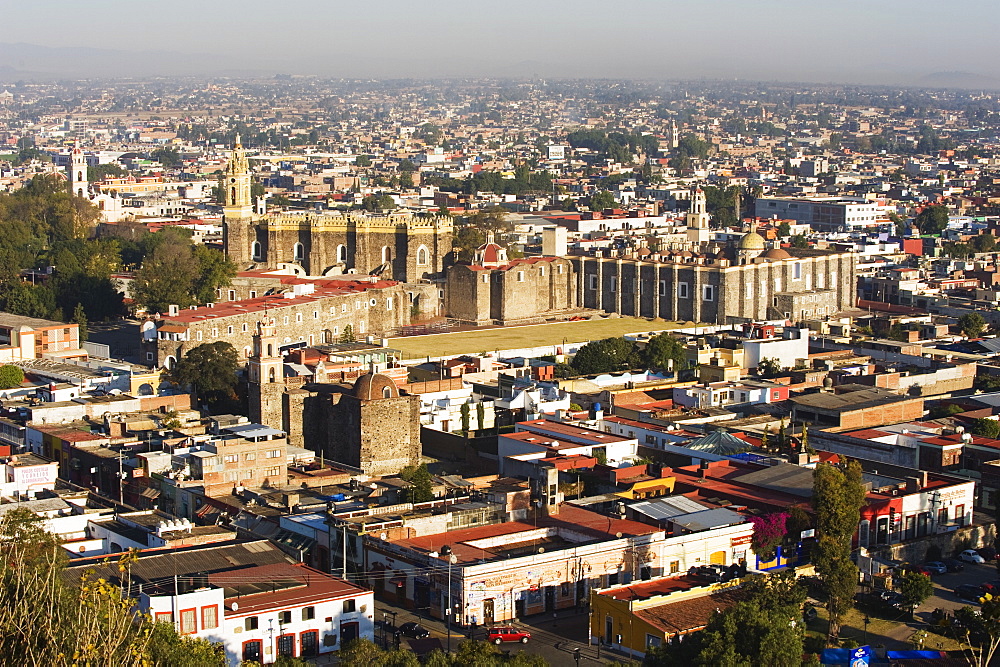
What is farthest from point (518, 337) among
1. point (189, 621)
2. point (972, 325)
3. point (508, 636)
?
point (189, 621)

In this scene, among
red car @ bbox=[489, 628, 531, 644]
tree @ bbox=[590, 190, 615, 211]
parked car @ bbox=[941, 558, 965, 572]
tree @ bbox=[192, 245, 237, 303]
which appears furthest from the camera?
tree @ bbox=[590, 190, 615, 211]

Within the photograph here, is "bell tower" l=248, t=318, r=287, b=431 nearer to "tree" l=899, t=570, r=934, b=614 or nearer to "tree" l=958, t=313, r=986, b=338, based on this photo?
"tree" l=899, t=570, r=934, b=614

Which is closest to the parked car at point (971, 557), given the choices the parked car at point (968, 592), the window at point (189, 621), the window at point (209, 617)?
the parked car at point (968, 592)

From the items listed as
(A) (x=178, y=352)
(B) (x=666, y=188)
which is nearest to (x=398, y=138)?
(B) (x=666, y=188)

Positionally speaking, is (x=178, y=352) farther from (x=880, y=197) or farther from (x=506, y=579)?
(x=880, y=197)

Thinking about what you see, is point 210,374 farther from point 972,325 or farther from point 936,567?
point 972,325

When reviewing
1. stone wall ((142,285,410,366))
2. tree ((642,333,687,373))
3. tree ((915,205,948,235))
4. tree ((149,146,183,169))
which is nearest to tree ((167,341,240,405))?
stone wall ((142,285,410,366))

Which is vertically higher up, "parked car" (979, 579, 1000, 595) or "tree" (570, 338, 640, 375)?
"tree" (570, 338, 640, 375)
